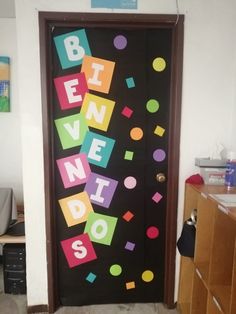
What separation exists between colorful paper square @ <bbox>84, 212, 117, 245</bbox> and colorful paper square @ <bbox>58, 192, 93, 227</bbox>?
56 millimetres

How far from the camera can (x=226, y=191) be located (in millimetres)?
1438

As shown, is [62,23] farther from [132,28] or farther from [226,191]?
[226,191]

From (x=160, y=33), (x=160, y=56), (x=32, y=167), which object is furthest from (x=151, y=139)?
(x=32, y=167)

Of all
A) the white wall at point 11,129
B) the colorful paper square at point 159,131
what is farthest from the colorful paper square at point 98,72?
the white wall at point 11,129

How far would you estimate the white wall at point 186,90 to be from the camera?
1574 mm

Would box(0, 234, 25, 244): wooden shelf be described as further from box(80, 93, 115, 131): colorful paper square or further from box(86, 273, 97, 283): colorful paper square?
box(80, 93, 115, 131): colorful paper square

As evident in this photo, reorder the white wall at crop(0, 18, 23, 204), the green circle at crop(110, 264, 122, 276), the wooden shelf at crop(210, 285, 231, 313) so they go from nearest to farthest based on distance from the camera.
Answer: the wooden shelf at crop(210, 285, 231, 313)
the green circle at crop(110, 264, 122, 276)
the white wall at crop(0, 18, 23, 204)

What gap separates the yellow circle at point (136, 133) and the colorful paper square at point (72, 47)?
0.61 meters

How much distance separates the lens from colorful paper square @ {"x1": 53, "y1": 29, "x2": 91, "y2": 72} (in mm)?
1638

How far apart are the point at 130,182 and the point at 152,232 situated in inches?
16.9

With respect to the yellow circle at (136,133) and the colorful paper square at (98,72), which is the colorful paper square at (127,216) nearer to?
the yellow circle at (136,133)

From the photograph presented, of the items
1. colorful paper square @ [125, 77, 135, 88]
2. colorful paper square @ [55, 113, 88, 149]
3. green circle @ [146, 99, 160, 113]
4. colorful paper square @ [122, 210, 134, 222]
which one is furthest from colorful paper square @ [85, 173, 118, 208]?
colorful paper square @ [125, 77, 135, 88]

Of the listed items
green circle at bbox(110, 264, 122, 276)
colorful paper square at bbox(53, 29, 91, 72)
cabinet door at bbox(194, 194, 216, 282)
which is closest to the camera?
cabinet door at bbox(194, 194, 216, 282)

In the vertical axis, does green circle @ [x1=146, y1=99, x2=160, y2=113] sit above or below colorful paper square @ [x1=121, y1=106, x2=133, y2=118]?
above
